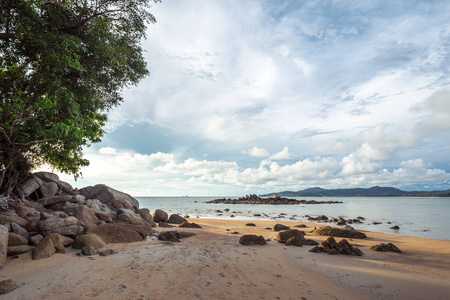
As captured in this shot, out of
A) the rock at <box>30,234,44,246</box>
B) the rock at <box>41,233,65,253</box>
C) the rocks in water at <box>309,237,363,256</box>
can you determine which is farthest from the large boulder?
the rocks in water at <box>309,237,363,256</box>

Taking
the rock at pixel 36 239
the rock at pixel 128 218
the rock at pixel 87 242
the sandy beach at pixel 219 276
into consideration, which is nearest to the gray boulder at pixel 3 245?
the sandy beach at pixel 219 276

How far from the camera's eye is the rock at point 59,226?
10289mm

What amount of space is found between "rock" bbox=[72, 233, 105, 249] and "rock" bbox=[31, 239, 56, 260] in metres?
0.95

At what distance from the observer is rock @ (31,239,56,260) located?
8.46 m

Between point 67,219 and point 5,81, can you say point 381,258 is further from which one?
point 5,81

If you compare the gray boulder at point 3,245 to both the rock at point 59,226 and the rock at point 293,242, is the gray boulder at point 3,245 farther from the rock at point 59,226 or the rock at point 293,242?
the rock at point 293,242

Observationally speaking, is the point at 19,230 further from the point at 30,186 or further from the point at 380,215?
the point at 380,215

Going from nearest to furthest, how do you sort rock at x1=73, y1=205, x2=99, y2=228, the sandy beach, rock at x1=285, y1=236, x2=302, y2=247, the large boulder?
the sandy beach
rock at x1=73, y1=205, x2=99, y2=228
rock at x1=285, y1=236, x2=302, y2=247
the large boulder

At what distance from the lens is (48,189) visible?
55.6 ft

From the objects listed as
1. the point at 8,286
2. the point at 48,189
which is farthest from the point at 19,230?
the point at 48,189

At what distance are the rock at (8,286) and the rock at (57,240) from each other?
294 centimetres

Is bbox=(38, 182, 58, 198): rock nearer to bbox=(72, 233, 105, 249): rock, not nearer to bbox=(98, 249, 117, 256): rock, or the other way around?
bbox=(72, 233, 105, 249): rock

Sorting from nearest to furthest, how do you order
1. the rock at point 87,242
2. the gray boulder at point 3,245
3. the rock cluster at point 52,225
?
the gray boulder at point 3,245 < the rock cluster at point 52,225 < the rock at point 87,242

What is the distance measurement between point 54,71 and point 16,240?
7082 mm
